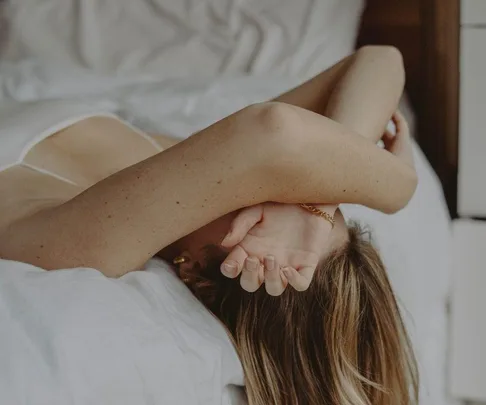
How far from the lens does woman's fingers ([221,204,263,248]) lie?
80 centimetres

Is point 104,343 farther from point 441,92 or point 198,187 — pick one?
point 441,92

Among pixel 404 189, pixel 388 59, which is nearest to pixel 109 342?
pixel 404 189

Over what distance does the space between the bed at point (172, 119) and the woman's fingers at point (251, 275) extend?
0.07 meters

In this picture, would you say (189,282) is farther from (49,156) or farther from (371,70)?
(371,70)

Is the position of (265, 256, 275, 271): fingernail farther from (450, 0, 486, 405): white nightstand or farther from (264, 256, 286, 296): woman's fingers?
(450, 0, 486, 405): white nightstand

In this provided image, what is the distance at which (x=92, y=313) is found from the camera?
0.71 meters

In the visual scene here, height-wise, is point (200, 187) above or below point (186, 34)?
below

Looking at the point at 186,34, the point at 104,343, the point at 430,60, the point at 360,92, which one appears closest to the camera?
the point at 104,343

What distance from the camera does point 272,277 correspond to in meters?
0.77

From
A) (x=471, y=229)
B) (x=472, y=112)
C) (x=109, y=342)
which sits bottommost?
(x=471, y=229)

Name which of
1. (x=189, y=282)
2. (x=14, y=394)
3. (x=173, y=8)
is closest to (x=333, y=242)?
(x=189, y=282)

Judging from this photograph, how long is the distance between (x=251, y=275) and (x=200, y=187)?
0.36 feet

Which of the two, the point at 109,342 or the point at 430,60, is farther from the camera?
the point at 430,60

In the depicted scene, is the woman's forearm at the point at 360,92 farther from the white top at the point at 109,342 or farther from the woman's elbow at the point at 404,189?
the white top at the point at 109,342
